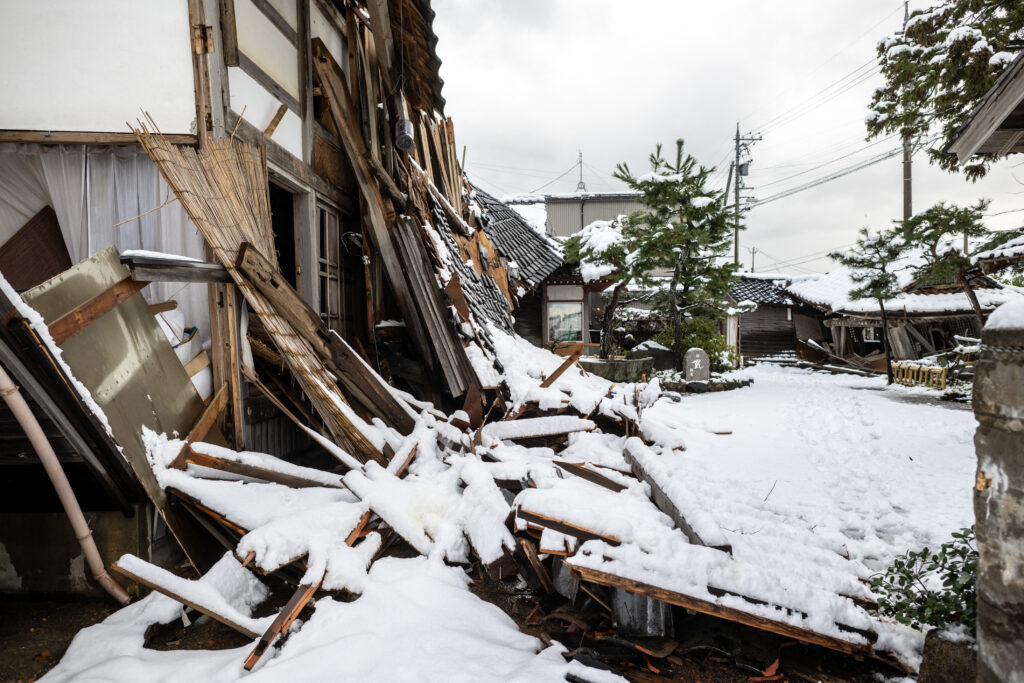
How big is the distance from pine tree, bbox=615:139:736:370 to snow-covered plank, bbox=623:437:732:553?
8.58 metres

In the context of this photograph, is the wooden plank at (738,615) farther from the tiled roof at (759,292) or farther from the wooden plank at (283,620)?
the tiled roof at (759,292)

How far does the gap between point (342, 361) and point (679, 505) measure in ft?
9.38

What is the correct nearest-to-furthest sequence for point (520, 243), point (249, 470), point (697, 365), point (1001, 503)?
point (1001, 503)
point (249, 470)
point (697, 365)
point (520, 243)

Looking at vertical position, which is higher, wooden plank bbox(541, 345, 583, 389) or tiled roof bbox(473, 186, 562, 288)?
tiled roof bbox(473, 186, 562, 288)

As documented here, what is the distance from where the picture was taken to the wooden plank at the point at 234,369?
11.5ft

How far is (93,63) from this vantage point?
10.9 feet

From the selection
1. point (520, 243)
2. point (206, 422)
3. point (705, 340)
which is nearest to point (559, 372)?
point (206, 422)

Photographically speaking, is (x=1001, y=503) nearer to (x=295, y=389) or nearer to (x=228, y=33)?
(x=295, y=389)

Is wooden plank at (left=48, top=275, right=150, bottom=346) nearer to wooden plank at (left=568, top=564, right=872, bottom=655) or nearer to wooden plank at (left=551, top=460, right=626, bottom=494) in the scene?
wooden plank at (left=568, top=564, right=872, bottom=655)

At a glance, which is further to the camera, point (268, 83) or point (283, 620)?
point (268, 83)

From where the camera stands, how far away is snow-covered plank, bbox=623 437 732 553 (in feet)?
8.14

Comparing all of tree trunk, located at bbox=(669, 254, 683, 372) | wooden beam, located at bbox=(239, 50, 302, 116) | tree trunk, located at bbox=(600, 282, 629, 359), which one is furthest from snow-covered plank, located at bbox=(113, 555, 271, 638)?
tree trunk, located at bbox=(669, 254, 683, 372)

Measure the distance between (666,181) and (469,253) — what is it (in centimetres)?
666

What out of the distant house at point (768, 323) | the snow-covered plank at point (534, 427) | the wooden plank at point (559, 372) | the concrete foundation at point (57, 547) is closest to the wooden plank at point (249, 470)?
the concrete foundation at point (57, 547)
